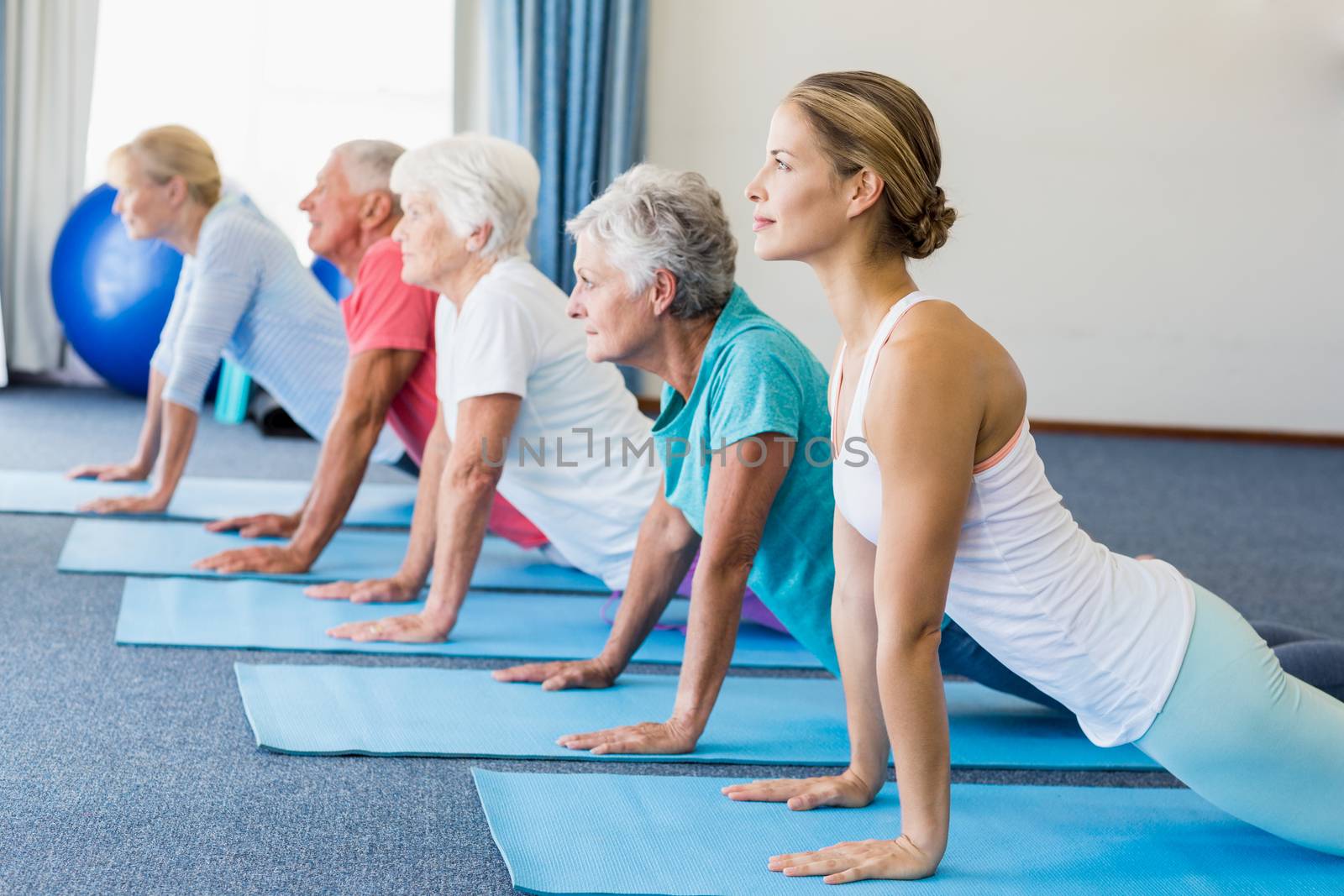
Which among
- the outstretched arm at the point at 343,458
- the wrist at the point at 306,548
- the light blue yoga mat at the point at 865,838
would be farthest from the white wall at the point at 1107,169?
the light blue yoga mat at the point at 865,838

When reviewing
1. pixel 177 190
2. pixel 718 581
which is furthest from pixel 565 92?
pixel 718 581

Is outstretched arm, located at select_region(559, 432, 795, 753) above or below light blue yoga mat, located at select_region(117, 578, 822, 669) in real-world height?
above

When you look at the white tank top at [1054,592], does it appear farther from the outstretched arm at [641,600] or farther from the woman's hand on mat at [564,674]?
the woman's hand on mat at [564,674]

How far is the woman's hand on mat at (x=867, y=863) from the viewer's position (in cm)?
152

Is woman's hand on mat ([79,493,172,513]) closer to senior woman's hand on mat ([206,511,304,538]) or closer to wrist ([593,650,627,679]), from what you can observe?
senior woman's hand on mat ([206,511,304,538])

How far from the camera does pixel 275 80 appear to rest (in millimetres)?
5598

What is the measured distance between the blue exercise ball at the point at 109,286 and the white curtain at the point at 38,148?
38cm

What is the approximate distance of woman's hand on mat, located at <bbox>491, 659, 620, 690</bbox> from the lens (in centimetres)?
224

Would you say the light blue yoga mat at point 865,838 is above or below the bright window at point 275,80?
below

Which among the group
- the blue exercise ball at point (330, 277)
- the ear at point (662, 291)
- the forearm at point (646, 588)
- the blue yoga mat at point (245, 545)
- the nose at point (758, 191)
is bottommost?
the blue yoga mat at point (245, 545)

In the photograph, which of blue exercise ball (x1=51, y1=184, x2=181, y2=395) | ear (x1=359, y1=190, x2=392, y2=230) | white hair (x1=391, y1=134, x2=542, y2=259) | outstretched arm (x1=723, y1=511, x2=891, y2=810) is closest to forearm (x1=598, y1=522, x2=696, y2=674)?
outstretched arm (x1=723, y1=511, x2=891, y2=810)

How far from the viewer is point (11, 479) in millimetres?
3682

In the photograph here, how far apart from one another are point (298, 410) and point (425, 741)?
5.60 feet

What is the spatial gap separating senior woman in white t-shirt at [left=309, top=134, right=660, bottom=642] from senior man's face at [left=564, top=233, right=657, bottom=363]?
0.42 metres
